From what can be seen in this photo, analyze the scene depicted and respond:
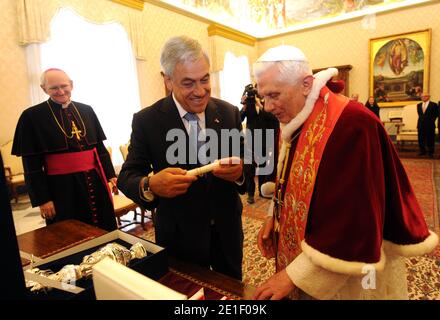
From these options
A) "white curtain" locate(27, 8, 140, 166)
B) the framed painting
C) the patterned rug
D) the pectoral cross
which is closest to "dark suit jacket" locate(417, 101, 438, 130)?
the framed painting

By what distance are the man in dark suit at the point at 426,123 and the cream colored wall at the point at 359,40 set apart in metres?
1.09

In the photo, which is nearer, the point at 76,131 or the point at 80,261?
the point at 80,261

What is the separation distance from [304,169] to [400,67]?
11156 mm

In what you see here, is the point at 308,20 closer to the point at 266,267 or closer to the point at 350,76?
the point at 350,76

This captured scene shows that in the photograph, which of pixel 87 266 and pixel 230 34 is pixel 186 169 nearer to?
pixel 87 266

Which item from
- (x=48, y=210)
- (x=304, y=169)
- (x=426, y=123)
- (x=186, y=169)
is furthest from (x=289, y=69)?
(x=426, y=123)

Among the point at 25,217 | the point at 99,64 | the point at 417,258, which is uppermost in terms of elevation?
the point at 99,64

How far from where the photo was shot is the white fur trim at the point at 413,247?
1150mm

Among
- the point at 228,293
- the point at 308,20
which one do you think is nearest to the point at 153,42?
the point at 308,20

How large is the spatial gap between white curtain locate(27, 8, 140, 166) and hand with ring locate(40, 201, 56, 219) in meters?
3.92

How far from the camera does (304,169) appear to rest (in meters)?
1.29

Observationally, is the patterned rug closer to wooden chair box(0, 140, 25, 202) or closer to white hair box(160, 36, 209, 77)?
white hair box(160, 36, 209, 77)

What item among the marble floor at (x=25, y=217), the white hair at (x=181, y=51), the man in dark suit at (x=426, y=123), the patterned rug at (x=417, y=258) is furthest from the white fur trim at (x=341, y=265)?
the man in dark suit at (x=426, y=123)

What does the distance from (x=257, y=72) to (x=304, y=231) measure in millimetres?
756
